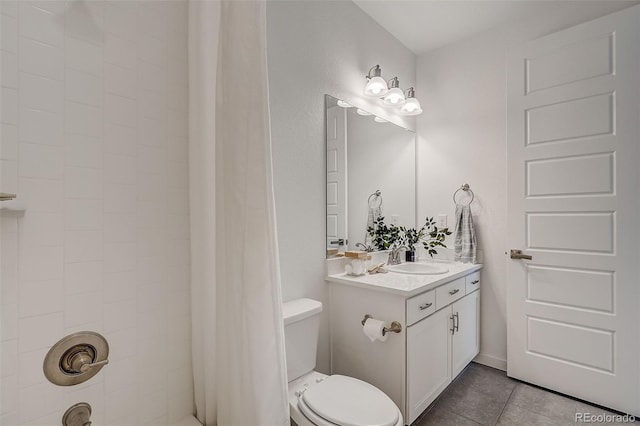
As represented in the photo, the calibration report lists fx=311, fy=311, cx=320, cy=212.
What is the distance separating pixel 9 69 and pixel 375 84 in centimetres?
185

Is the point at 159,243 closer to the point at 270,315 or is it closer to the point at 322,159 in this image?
the point at 270,315

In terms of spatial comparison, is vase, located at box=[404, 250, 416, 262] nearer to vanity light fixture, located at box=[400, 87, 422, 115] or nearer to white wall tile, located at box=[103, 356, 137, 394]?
vanity light fixture, located at box=[400, 87, 422, 115]

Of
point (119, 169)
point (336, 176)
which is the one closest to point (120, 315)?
point (119, 169)

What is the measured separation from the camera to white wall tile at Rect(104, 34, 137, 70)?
1.14 metres

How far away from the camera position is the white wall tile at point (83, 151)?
1.07m

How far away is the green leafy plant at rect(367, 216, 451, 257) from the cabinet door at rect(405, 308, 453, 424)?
0.64 m

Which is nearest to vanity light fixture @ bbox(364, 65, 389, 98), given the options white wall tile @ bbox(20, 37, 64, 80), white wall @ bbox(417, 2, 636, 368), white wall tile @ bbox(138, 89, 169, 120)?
white wall @ bbox(417, 2, 636, 368)

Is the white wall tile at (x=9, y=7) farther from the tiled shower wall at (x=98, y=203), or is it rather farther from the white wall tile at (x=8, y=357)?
the white wall tile at (x=8, y=357)

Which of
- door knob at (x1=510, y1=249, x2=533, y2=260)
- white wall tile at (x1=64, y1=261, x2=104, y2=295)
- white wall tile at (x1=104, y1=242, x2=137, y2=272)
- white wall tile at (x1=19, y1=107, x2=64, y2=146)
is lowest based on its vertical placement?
door knob at (x1=510, y1=249, x2=533, y2=260)

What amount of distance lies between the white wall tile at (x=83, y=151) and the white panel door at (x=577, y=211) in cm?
245

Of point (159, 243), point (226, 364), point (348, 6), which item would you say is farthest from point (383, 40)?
point (226, 364)

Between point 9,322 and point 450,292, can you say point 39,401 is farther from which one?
point 450,292

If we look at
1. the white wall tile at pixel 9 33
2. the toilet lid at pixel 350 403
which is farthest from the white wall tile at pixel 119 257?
the toilet lid at pixel 350 403

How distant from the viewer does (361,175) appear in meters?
2.21
